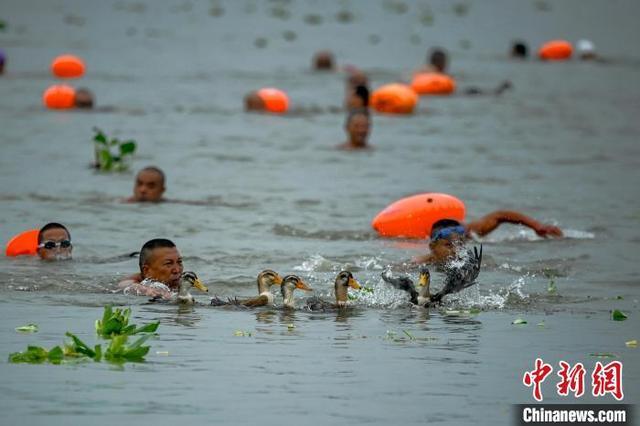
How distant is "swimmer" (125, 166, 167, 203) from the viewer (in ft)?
62.4

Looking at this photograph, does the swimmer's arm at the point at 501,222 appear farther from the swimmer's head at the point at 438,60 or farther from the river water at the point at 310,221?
the swimmer's head at the point at 438,60

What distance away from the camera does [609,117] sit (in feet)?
97.6

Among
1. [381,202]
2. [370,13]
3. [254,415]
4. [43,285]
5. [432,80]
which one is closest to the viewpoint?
[254,415]

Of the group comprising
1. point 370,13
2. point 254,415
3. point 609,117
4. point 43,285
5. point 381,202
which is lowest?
point 254,415

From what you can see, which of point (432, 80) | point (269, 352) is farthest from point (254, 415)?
point (432, 80)

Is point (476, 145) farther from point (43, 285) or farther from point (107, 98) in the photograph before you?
point (43, 285)

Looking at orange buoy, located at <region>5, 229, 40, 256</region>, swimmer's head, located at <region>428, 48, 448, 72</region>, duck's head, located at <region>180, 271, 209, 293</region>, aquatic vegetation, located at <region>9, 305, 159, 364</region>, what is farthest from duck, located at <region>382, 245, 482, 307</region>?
swimmer's head, located at <region>428, 48, 448, 72</region>

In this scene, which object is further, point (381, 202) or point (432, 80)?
point (432, 80)

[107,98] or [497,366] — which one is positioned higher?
[107,98]

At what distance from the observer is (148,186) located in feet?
62.4

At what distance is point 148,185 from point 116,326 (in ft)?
27.4

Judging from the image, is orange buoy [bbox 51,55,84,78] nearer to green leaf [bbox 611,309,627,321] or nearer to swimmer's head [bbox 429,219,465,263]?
swimmer's head [bbox 429,219,465,263]

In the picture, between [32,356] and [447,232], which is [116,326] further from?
[447,232]

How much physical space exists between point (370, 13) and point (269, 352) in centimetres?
4341
